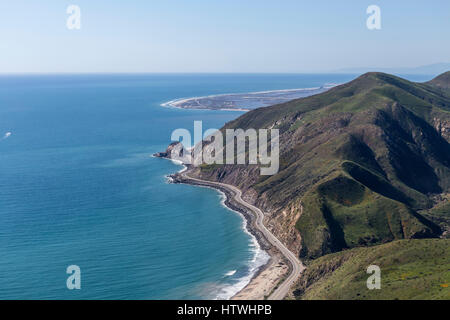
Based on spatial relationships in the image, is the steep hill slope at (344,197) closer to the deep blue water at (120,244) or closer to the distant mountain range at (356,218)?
the distant mountain range at (356,218)

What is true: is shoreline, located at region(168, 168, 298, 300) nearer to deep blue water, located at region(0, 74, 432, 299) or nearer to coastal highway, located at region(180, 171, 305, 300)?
coastal highway, located at region(180, 171, 305, 300)

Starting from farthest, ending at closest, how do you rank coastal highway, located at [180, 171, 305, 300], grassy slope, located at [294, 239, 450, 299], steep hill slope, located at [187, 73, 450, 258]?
steep hill slope, located at [187, 73, 450, 258], coastal highway, located at [180, 171, 305, 300], grassy slope, located at [294, 239, 450, 299]

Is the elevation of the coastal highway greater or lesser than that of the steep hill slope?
lesser

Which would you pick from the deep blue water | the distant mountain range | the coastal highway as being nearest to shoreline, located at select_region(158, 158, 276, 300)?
the coastal highway

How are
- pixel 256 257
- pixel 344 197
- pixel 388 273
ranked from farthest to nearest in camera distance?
pixel 344 197 < pixel 256 257 < pixel 388 273

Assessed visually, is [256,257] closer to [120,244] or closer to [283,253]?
[283,253]

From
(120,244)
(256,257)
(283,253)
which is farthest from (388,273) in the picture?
(120,244)
